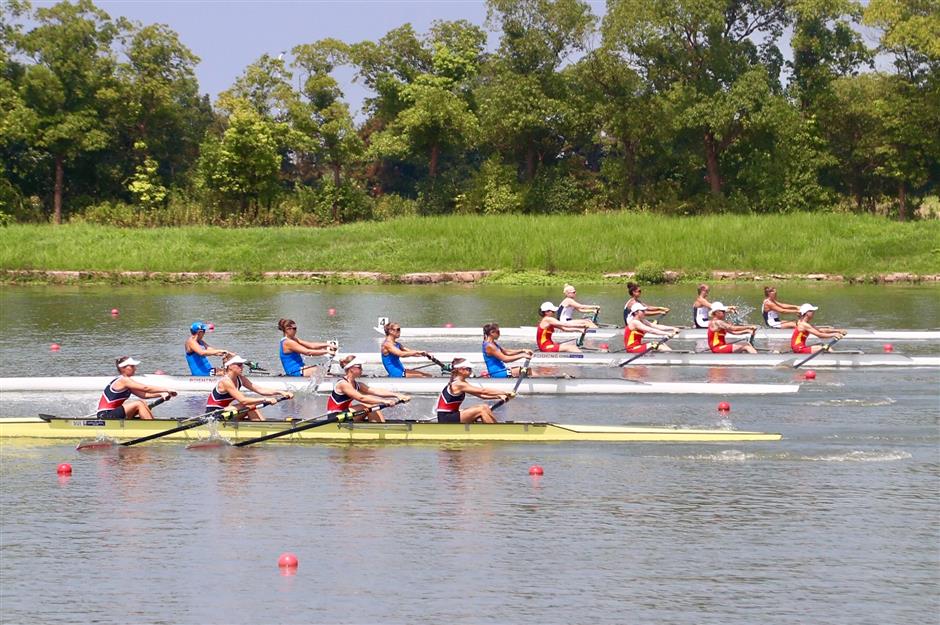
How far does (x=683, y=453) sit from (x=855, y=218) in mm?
32308

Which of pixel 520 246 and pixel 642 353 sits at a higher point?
pixel 520 246

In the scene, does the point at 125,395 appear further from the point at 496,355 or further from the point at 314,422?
the point at 496,355

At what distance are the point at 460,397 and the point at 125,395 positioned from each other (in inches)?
188

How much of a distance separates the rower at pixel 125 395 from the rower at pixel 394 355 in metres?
4.39

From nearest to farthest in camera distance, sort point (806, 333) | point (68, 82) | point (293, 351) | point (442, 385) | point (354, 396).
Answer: point (354, 396)
point (442, 385)
point (293, 351)
point (806, 333)
point (68, 82)

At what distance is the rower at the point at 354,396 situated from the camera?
60.3 ft

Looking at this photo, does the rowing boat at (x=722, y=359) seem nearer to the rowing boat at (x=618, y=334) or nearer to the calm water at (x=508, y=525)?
the rowing boat at (x=618, y=334)

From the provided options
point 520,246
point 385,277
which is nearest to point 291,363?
point 385,277

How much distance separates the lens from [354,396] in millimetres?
18281

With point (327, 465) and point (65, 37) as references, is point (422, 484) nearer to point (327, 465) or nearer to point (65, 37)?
point (327, 465)

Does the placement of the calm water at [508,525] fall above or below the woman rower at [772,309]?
below

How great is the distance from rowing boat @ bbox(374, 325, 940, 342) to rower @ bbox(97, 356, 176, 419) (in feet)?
31.0

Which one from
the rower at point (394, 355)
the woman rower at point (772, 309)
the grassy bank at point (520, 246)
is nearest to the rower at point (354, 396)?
the rower at point (394, 355)

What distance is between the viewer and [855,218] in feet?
156
